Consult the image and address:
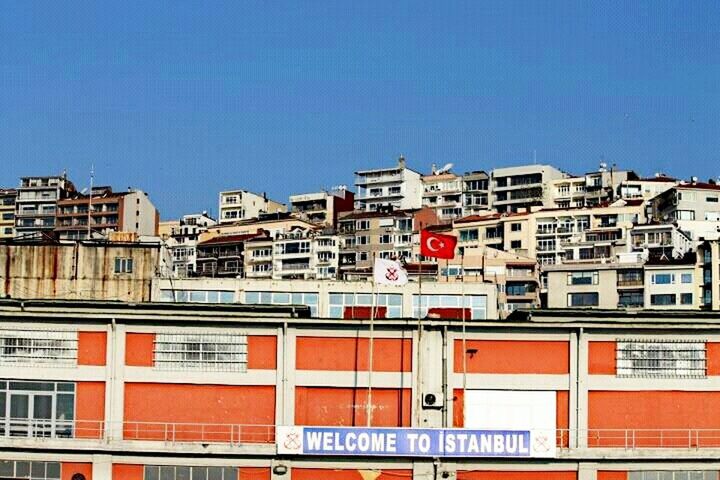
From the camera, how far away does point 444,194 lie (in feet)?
552

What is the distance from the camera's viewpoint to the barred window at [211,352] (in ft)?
147

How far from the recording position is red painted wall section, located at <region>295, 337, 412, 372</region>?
4475 cm

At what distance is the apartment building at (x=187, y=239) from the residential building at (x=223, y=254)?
1.14 m

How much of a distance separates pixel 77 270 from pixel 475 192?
98.9 metres

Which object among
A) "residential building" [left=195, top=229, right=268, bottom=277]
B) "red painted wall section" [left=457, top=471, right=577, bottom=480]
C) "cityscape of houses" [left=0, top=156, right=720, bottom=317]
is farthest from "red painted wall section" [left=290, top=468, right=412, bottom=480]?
"residential building" [left=195, top=229, right=268, bottom=277]

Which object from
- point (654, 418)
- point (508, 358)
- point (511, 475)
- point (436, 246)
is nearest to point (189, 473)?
point (511, 475)

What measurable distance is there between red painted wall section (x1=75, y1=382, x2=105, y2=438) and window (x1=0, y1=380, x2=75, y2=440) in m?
0.04

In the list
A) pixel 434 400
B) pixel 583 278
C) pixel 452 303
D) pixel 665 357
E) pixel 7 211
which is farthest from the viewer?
pixel 7 211

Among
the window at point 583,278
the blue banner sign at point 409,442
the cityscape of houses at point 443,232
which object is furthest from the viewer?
the window at point 583,278

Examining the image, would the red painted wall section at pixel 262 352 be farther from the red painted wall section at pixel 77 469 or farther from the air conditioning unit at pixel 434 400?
the red painted wall section at pixel 77 469

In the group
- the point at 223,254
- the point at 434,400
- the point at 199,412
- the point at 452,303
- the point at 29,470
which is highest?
the point at 223,254

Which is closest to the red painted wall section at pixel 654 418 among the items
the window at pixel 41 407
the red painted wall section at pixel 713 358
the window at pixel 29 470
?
the red painted wall section at pixel 713 358

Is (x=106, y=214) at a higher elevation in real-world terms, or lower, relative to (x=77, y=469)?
higher

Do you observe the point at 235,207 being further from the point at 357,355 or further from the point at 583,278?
the point at 357,355
